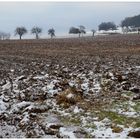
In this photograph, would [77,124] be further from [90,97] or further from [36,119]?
[90,97]

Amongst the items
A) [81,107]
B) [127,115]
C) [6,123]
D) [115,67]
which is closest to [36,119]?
[6,123]

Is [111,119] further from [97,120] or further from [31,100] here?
[31,100]

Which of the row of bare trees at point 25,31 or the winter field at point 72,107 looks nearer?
the winter field at point 72,107

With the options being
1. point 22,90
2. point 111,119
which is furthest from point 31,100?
point 111,119

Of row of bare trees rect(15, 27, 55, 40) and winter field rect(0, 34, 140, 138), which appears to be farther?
row of bare trees rect(15, 27, 55, 40)

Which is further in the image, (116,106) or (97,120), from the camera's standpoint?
(116,106)

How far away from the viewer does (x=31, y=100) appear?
9625 mm

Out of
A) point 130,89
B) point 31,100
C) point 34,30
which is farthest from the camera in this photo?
point 34,30

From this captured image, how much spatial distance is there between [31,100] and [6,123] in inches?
67.0

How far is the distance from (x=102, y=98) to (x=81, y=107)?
1.01 meters

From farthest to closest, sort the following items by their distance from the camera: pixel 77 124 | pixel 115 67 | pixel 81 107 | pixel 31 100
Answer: pixel 115 67
pixel 31 100
pixel 81 107
pixel 77 124

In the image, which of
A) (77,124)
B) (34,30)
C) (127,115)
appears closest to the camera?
(77,124)

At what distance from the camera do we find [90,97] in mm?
9844

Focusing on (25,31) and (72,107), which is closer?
(72,107)
